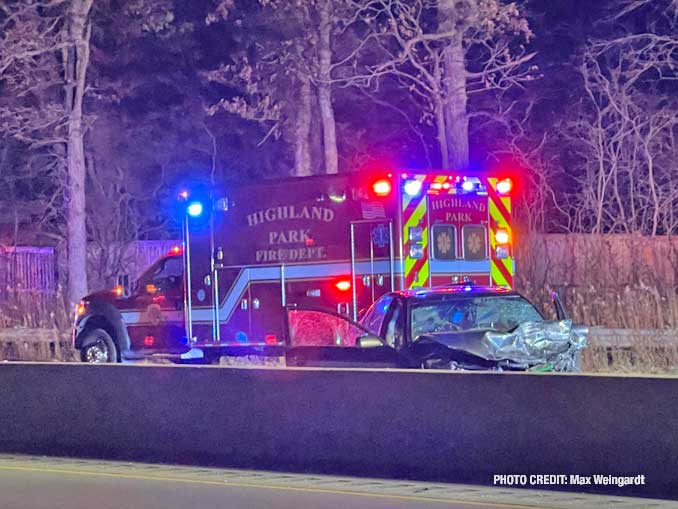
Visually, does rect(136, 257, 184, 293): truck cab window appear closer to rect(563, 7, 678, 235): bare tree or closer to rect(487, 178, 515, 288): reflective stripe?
rect(487, 178, 515, 288): reflective stripe

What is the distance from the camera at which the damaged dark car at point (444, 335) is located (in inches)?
402

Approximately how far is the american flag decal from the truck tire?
5.35m

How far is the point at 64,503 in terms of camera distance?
27.4 ft

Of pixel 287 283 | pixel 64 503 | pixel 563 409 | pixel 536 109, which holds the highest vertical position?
pixel 536 109

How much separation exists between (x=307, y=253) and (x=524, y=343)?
16.5 feet

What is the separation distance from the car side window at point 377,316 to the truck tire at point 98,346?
679cm

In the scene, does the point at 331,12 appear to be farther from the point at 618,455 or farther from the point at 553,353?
the point at 618,455

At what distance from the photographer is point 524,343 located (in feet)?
33.8

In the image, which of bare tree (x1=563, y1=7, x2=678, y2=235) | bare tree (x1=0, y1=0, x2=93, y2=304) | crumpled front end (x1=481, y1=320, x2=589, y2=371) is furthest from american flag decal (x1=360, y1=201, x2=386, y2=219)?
bare tree (x1=0, y1=0, x2=93, y2=304)

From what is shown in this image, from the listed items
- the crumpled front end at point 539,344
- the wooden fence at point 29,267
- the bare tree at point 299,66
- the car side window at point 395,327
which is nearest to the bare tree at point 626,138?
the bare tree at point 299,66

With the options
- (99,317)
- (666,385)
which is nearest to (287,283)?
(99,317)

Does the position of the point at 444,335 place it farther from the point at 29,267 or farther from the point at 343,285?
the point at 29,267

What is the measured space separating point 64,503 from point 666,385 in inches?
180

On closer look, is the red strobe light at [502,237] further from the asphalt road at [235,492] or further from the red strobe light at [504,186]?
the asphalt road at [235,492]
